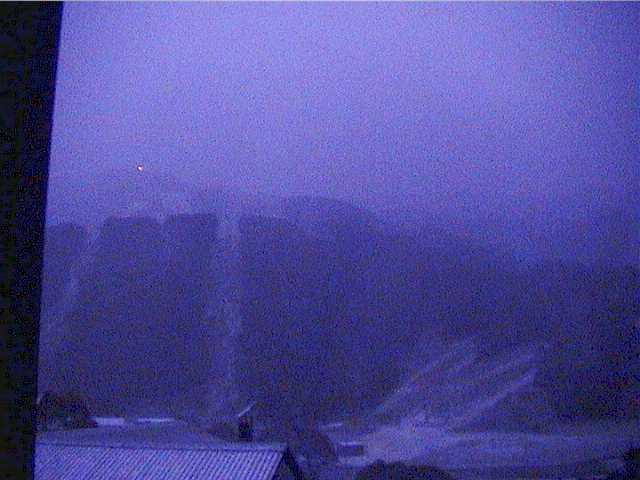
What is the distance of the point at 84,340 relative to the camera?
2477 cm

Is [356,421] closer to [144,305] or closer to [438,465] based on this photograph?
[438,465]

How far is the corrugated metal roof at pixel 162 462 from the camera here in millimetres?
7172

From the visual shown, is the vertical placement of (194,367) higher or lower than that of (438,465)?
lower

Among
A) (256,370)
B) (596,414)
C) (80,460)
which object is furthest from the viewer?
(256,370)

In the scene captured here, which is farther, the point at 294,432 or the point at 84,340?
the point at 84,340

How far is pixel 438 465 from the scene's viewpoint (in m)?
14.5

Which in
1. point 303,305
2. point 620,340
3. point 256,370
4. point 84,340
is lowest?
point 84,340

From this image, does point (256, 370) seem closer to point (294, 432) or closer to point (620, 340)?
point (294, 432)

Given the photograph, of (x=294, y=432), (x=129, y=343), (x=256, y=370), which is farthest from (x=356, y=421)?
(x=129, y=343)

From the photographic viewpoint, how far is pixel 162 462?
762 centimetres

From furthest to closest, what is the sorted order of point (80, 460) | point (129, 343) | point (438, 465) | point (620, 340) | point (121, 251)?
point (121, 251) → point (129, 343) → point (620, 340) → point (438, 465) → point (80, 460)

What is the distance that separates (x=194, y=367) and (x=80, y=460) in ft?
48.5

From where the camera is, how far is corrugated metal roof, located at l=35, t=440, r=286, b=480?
23.5ft

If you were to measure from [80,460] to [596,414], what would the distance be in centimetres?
1517
